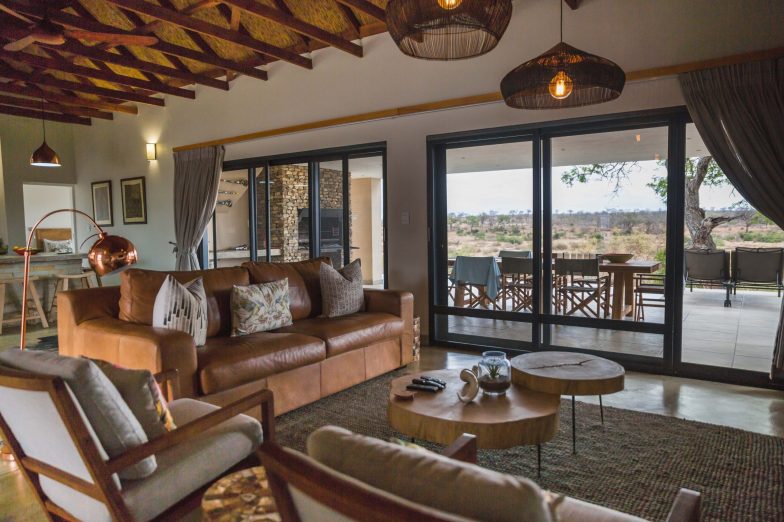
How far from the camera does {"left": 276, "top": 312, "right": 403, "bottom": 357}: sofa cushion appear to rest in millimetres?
3699

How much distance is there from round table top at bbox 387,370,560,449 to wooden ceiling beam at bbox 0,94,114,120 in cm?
815

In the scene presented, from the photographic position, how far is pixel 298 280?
169 inches


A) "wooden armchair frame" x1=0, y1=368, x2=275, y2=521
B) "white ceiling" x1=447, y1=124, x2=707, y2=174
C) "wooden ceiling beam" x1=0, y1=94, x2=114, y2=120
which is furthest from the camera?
"wooden ceiling beam" x1=0, y1=94, x2=114, y2=120

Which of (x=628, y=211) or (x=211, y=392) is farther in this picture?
(x=628, y=211)

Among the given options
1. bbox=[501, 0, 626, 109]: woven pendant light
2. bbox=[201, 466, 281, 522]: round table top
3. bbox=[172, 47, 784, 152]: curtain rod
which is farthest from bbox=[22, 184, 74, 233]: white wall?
bbox=[201, 466, 281, 522]: round table top

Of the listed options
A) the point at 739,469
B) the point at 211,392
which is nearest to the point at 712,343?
the point at 739,469

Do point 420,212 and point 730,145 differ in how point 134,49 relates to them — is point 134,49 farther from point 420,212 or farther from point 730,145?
point 730,145

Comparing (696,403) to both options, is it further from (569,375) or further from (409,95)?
(409,95)

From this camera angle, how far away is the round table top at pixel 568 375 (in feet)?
8.49

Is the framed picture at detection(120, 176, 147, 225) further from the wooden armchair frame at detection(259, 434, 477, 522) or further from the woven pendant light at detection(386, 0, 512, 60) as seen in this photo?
the wooden armchair frame at detection(259, 434, 477, 522)

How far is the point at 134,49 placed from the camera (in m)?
6.72

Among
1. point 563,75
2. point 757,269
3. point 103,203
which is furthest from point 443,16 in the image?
point 103,203

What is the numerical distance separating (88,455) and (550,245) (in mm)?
4082

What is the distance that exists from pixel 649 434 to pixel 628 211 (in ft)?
6.89
